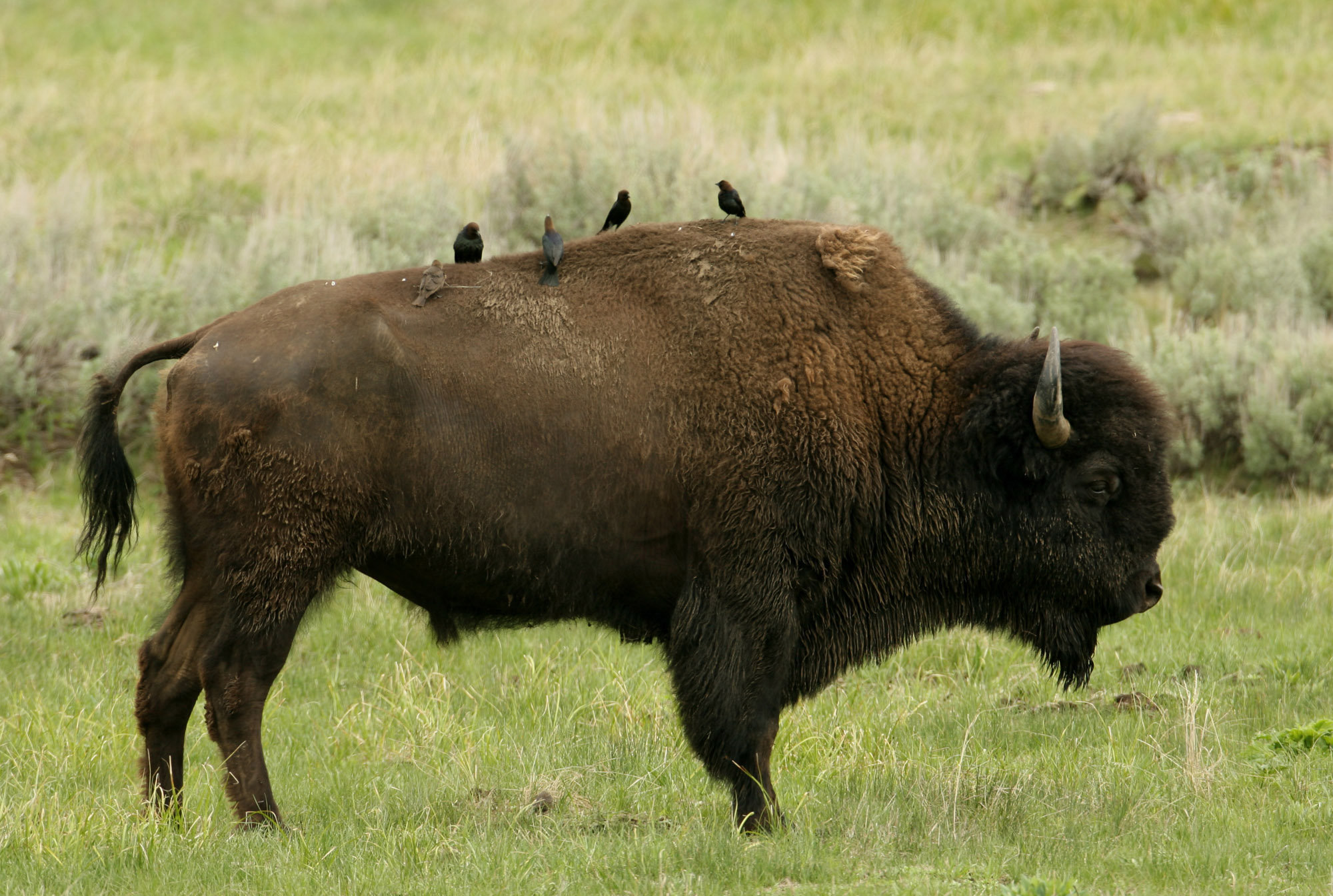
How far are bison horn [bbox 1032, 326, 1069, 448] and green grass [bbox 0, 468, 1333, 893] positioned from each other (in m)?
1.30

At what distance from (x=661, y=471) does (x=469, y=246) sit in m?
1.49

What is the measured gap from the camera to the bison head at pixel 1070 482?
5375mm

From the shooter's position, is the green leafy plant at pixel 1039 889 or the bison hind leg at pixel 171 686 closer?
the green leafy plant at pixel 1039 889

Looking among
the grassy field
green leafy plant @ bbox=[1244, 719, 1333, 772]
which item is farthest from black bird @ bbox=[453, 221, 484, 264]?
green leafy plant @ bbox=[1244, 719, 1333, 772]

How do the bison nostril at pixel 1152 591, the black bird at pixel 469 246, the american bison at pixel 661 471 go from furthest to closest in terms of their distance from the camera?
the black bird at pixel 469 246, the bison nostril at pixel 1152 591, the american bison at pixel 661 471

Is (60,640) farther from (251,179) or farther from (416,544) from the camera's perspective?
(251,179)

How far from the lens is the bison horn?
5.11 metres

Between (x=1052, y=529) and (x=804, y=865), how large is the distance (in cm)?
165

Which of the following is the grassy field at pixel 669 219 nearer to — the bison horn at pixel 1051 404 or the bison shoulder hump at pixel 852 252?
the bison horn at pixel 1051 404

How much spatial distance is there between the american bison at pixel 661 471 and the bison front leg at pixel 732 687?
1 centimetres

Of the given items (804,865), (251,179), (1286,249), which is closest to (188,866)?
(804,865)

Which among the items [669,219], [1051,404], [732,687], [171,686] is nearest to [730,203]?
[1051,404]

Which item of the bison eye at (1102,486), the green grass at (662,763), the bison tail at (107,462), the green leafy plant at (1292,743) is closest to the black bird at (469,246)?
the bison tail at (107,462)

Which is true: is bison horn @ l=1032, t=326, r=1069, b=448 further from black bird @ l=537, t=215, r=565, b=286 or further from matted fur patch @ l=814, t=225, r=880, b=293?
black bird @ l=537, t=215, r=565, b=286
